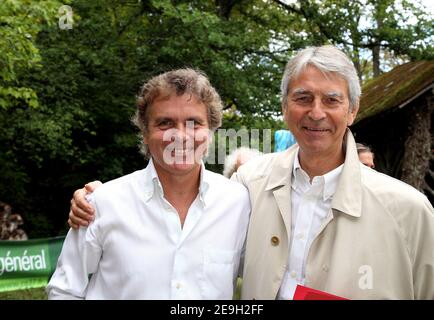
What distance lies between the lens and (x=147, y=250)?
236cm

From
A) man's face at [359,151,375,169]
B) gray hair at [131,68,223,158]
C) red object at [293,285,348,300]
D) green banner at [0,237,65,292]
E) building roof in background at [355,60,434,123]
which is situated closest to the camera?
red object at [293,285,348,300]

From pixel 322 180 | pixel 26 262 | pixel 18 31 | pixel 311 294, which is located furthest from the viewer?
pixel 26 262

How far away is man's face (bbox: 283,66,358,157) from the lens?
2.37 metres

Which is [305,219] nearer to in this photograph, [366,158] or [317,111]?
[317,111]

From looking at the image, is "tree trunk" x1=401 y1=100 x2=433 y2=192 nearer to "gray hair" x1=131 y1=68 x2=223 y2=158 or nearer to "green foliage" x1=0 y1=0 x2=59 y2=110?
"green foliage" x1=0 y1=0 x2=59 y2=110

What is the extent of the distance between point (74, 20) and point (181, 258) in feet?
34.2

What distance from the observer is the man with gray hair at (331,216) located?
2.29m

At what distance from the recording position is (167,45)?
38.4 ft

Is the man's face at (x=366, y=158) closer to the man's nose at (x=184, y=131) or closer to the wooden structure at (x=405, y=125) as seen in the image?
the man's nose at (x=184, y=131)

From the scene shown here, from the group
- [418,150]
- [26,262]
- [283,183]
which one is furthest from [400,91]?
[283,183]

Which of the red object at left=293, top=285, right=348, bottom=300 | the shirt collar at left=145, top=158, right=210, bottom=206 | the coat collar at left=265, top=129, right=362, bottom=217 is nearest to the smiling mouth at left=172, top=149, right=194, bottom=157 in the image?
the shirt collar at left=145, top=158, right=210, bottom=206

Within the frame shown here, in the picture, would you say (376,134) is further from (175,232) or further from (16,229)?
(175,232)

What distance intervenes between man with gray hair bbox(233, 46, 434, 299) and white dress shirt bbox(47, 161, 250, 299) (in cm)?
19

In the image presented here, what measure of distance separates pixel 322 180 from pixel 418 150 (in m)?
10.6
